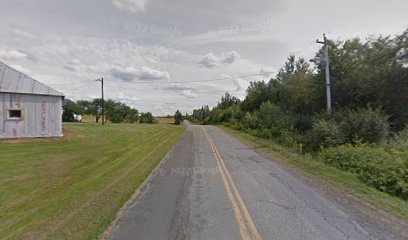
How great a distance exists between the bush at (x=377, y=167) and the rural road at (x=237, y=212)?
2271 millimetres

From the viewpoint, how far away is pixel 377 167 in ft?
22.4

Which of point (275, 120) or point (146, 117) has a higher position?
point (146, 117)

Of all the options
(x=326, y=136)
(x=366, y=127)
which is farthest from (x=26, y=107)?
(x=366, y=127)

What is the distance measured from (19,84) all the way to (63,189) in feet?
46.6

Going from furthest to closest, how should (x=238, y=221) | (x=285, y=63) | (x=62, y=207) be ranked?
(x=285, y=63) → (x=62, y=207) → (x=238, y=221)

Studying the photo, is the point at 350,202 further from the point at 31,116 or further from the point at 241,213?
the point at 31,116

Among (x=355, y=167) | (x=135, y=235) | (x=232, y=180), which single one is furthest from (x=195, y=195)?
(x=355, y=167)

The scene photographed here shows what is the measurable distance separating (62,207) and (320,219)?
19.2 feet

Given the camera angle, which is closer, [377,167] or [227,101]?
[377,167]

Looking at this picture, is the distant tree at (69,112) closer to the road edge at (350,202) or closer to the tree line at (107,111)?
the tree line at (107,111)

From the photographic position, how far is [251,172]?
7.93 meters

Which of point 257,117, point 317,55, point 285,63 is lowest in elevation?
point 257,117

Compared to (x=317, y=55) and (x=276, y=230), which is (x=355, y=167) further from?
(x=317, y=55)

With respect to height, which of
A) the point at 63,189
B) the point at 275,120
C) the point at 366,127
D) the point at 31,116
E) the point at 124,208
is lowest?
the point at 63,189
